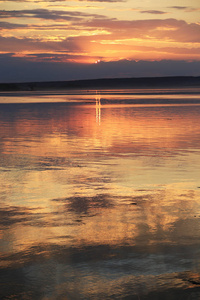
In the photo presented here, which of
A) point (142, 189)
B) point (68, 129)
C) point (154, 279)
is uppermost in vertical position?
point (68, 129)

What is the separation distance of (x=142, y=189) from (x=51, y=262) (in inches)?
180

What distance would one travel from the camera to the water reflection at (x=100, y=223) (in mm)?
5387

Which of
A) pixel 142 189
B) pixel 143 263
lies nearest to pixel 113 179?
pixel 142 189

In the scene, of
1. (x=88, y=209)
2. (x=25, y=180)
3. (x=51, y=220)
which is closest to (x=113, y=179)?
(x=25, y=180)

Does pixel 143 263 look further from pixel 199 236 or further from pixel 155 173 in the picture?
pixel 155 173

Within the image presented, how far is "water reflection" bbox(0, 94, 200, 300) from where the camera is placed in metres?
5.39

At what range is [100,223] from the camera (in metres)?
7.74

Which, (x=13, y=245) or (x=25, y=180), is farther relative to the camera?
(x=25, y=180)

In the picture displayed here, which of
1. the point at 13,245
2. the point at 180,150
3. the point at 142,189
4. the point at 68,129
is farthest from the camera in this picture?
the point at 68,129

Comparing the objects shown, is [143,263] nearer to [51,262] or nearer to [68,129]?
[51,262]

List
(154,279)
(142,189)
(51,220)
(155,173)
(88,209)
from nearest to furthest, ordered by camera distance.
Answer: (154,279)
(51,220)
(88,209)
(142,189)
(155,173)

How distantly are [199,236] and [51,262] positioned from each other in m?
2.27

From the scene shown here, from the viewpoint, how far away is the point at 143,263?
19.5ft

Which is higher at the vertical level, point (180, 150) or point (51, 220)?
point (180, 150)
